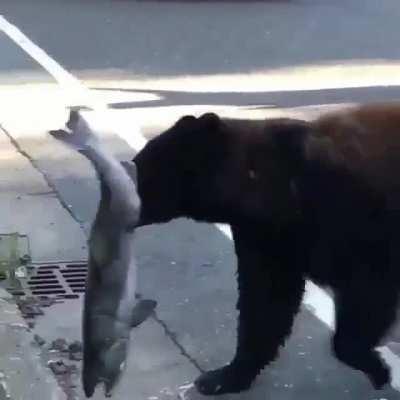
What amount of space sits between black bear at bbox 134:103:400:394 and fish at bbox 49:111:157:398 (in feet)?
2.21

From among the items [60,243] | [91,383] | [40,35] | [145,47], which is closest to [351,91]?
[145,47]

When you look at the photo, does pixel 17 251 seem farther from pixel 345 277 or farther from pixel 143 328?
pixel 345 277

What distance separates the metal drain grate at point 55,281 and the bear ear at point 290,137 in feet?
5.25

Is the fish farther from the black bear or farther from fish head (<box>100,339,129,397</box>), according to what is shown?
the black bear

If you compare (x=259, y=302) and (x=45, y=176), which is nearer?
(x=259, y=302)

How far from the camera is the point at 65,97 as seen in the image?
34.9ft

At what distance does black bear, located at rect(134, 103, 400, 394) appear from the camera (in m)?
4.80

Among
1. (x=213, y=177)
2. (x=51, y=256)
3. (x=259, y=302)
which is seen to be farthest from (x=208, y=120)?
(x=51, y=256)

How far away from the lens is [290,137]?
16.1 ft

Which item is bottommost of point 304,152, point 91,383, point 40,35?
point 40,35

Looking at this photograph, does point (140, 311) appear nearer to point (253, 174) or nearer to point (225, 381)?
point (253, 174)

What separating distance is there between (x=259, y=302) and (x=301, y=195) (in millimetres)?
496

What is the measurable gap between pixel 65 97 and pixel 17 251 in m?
4.21

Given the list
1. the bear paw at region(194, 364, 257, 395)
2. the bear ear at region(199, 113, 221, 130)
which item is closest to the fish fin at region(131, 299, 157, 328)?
the bear ear at region(199, 113, 221, 130)
